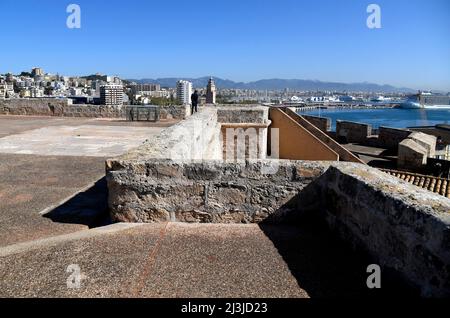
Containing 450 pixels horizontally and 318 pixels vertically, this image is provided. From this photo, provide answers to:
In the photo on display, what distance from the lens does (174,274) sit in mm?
2609

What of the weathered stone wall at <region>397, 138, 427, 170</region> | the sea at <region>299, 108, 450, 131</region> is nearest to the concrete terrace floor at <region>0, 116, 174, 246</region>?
the weathered stone wall at <region>397, 138, 427, 170</region>

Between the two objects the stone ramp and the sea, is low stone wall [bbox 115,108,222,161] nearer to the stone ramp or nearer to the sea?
the stone ramp

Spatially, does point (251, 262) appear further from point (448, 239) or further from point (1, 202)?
point (1, 202)

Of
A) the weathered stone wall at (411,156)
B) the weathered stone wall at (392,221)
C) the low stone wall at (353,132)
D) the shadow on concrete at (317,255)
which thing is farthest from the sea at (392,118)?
the weathered stone wall at (392,221)

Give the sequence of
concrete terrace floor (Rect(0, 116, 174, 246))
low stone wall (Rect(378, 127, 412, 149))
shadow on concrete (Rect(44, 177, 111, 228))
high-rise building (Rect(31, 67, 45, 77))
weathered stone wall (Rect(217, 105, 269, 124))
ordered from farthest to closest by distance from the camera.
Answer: high-rise building (Rect(31, 67, 45, 77)), low stone wall (Rect(378, 127, 412, 149)), weathered stone wall (Rect(217, 105, 269, 124)), shadow on concrete (Rect(44, 177, 111, 228)), concrete terrace floor (Rect(0, 116, 174, 246))

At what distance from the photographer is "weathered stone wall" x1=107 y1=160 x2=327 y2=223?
3.48m

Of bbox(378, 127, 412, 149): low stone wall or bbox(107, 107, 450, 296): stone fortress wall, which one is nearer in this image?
bbox(107, 107, 450, 296): stone fortress wall

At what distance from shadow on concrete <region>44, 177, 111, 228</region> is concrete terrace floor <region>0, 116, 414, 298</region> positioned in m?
0.01

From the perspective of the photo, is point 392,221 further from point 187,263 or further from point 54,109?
point 54,109

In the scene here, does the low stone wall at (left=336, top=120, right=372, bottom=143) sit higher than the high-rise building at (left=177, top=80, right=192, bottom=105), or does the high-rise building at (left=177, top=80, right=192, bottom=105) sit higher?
the high-rise building at (left=177, top=80, right=192, bottom=105)

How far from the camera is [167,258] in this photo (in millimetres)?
2840

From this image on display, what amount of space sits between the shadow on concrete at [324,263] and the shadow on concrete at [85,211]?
5.81ft

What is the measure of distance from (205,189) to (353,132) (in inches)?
579
